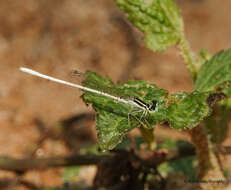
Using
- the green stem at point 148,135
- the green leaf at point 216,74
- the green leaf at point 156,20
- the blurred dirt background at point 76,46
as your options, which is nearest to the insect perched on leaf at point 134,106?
the green leaf at point 216,74

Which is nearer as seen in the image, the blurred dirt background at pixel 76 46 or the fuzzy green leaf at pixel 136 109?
the fuzzy green leaf at pixel 136 109

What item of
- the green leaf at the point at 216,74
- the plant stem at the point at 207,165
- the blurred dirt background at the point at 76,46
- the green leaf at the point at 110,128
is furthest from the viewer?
the blurred dirt background at the point at 76,46

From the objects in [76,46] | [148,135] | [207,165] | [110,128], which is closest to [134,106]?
[110,128]

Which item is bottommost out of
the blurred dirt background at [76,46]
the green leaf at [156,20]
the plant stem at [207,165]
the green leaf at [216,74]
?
the plant stem at [207,165]

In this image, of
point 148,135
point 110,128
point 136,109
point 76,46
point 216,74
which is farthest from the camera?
point 76,46

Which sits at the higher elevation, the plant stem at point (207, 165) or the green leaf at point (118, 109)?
the green leaf at point (118, 109)

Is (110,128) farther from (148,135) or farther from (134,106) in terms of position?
(148,135)

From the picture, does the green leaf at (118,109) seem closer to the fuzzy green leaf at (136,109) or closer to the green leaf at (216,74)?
Answer: the fuzzy green leaf at (136,109)
